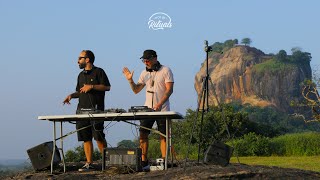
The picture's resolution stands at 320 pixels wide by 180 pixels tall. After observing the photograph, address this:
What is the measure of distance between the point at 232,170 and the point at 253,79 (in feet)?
319

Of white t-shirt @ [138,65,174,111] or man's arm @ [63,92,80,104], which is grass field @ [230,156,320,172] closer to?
white t-shirt @ [138,65,174,111]

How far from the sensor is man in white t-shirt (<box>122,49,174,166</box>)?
30.0 feet

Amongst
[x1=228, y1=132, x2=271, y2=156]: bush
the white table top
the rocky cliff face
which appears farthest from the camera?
the rocky cliff face

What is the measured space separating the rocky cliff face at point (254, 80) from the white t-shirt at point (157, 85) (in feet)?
290

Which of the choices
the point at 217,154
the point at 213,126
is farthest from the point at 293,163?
the point at 213,126

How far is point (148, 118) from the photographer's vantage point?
892 cm

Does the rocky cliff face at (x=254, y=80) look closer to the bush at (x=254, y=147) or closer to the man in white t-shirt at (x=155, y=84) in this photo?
the bush at (x=254, y=147)

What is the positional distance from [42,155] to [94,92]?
1.25 metres

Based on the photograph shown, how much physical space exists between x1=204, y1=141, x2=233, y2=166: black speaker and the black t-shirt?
6.16 ft

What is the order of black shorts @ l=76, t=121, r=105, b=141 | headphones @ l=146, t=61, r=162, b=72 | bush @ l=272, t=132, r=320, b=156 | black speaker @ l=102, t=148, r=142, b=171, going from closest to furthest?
black speaker @ l=102, t=148, r=142, b=171, headphones @ l=146, t=61, r=162, b=72, black shorts @ l=76, t=121, r=105, b=141, bush @ l=272, t=132, r=320, b=156

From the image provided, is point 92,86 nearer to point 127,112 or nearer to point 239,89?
point 127,112

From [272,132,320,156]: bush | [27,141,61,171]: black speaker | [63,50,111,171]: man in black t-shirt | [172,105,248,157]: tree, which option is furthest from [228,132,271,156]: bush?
[27,141,61,171]: black speaker

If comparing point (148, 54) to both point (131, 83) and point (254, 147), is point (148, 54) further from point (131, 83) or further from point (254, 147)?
point (254, 147)

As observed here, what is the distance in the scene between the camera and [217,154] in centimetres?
886
